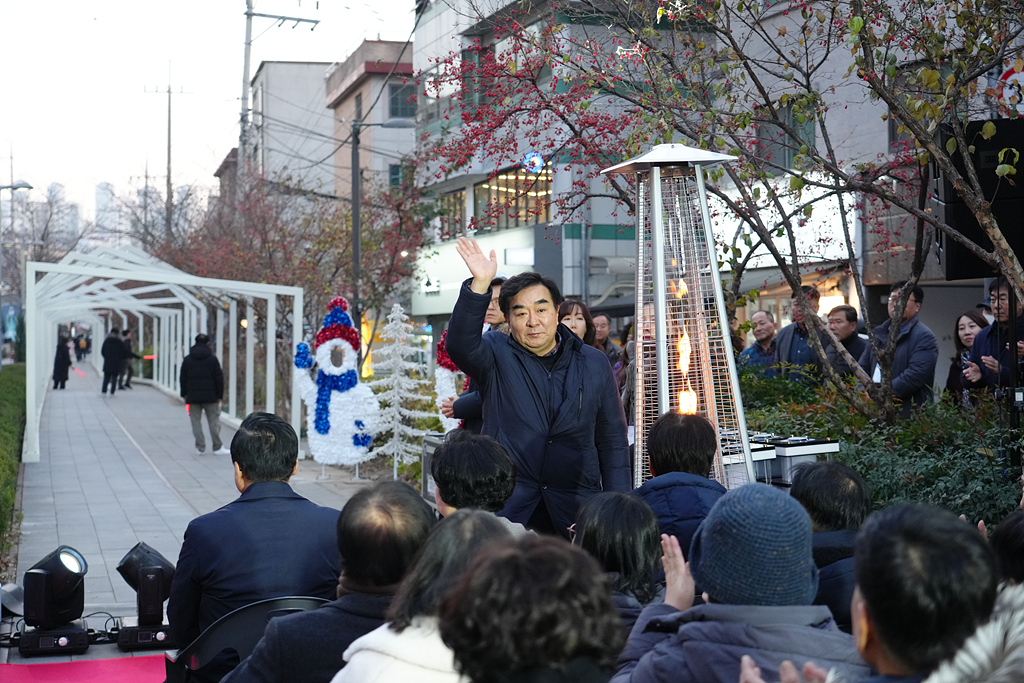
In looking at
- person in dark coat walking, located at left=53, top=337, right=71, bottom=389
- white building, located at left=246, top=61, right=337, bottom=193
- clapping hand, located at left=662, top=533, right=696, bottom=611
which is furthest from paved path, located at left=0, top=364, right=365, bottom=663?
white building, located at left=246, top=61, right=337, bottom=193

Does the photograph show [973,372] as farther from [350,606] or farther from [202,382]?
[202,382]

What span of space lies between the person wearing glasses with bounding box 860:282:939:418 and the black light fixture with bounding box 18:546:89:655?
5.66 meters

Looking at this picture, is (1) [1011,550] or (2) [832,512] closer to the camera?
(1) [1011,550]

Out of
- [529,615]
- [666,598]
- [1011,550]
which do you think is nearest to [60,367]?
[666,598]

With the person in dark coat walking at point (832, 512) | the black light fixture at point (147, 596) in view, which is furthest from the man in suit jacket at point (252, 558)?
the black light fixture at point (147, 596)

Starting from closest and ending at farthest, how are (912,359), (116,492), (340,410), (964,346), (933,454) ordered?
1. (933,454)
2. (912,359)
3. (964,346)
4. (116,492)
5. (340,410)

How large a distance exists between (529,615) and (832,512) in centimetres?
189

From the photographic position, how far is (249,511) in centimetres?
352

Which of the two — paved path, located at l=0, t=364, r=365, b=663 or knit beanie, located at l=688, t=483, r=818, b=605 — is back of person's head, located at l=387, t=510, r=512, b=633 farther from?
paved path, located at l=0, t=364, r=365, b=663

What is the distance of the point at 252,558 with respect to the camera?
11.3 feet

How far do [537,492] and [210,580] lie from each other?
130 cm

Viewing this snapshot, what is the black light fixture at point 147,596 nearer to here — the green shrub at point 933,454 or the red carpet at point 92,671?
the red carpet at point 92,671

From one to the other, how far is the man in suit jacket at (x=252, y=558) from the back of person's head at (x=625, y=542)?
954 millimetres

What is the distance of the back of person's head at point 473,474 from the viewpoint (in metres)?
3.40
